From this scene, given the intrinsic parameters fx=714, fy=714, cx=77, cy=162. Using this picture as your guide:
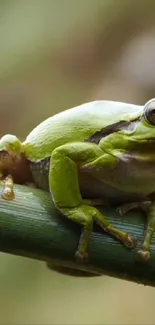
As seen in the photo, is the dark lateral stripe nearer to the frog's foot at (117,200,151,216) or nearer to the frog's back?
the frog's back

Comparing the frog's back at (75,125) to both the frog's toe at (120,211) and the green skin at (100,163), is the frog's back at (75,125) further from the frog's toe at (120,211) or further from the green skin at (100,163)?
the frog's toe at (120,211)

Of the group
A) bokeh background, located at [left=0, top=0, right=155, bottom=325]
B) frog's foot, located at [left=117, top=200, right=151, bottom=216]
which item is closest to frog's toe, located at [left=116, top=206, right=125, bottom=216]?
frog's foot, located at [left=117, top=200, right=151, bottom=216]

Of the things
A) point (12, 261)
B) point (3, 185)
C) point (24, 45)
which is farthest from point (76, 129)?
point (24, 45)

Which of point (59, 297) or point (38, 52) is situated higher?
point (38, 52)

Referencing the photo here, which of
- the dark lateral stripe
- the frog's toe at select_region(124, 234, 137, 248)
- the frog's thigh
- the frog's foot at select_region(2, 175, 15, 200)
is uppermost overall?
the dark lateral stripe

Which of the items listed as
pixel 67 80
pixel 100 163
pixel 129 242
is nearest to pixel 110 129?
pixel 100 163

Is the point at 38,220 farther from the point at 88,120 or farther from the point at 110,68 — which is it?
the point at 110,68

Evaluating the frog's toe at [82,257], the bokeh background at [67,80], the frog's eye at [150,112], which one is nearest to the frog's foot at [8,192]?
the frog's toe at [82,257]
